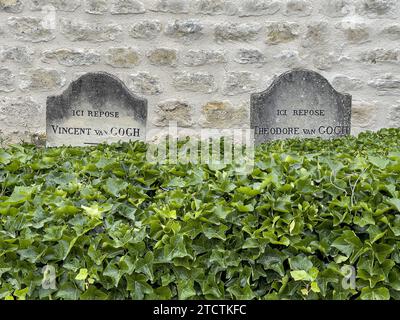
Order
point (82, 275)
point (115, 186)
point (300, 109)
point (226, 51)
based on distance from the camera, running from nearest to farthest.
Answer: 1. point (82, 275)
2. point (115, 186)
3. point (300, 109)
4. point (226, 51)

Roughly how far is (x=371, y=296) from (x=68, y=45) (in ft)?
13.6

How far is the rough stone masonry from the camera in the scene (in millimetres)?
5113

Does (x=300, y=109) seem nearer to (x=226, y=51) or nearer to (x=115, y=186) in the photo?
(x=226, y=51)

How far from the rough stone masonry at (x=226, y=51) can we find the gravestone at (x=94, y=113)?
0.90ft

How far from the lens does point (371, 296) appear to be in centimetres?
167

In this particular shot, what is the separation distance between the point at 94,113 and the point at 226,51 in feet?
4.30

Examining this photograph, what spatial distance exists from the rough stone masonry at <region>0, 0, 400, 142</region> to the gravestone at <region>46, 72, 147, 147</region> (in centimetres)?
27

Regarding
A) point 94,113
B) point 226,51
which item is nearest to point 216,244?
point 94,113

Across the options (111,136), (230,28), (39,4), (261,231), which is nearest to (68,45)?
(39,4)

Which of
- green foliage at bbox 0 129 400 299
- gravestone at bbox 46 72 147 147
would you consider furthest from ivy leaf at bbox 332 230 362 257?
gravestone at bbox 46 72 147 147

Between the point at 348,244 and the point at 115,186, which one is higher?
the point at 115,186

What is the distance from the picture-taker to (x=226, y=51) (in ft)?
16.8

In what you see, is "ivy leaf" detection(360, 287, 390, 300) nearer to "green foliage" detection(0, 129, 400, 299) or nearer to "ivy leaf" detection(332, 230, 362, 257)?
"green foliage" detection(0, 129, 400, 299)
